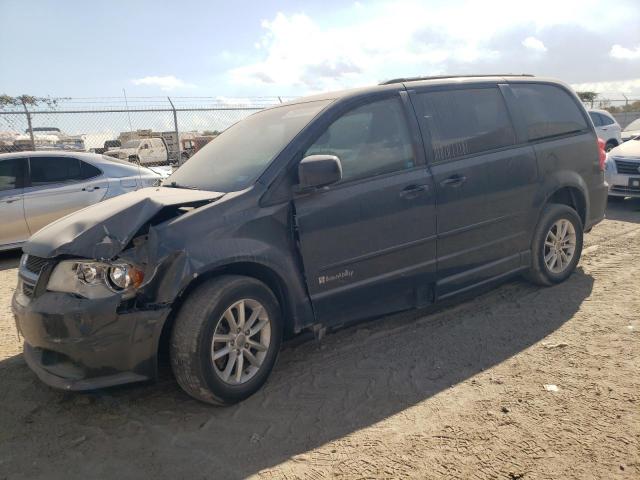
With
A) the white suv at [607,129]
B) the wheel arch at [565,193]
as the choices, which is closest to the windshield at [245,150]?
the wheel arch at [565,193]

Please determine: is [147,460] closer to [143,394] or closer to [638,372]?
[143,394]

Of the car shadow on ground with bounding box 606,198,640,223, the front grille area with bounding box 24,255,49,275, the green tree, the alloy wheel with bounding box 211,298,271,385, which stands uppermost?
the green tree

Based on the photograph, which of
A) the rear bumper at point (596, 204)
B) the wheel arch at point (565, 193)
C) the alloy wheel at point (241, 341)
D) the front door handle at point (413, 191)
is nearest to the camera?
the alloy wheel at point (241, 341)

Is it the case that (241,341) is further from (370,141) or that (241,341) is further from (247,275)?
(370,141)

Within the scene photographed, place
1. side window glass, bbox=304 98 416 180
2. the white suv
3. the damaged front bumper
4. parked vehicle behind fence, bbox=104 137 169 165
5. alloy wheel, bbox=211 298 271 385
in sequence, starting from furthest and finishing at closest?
parked vehicle behind fence, bbox=104 137 169 165, the white suv, side window glass, bbox=304 98 416 180, alloy wheel, bbox=211 298 271 385, the damaged front bumper

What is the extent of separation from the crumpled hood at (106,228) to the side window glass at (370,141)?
35.1 inches

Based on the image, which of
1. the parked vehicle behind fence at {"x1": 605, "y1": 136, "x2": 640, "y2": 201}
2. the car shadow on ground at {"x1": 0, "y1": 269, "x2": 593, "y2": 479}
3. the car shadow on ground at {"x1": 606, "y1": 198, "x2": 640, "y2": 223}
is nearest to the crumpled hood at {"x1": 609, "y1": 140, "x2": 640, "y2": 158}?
the parked vehicle behind fence at {"x1": 605, "y1": 136, "x2": 640, "y2": 201}

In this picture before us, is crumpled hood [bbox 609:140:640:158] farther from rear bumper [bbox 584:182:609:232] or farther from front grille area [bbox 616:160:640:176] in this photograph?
rear bumper [bbox 584:182:609:232]

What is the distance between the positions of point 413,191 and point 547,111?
202 centimetres

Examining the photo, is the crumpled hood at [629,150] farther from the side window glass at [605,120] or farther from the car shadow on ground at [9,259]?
the car shadow on ground at [9,259]

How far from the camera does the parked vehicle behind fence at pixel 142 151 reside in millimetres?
18703

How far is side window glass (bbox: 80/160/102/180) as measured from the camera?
7645 mm

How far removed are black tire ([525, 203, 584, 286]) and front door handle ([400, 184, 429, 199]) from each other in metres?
1.51

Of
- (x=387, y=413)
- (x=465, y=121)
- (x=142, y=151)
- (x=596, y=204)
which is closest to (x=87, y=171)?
(x=465, y=121)
